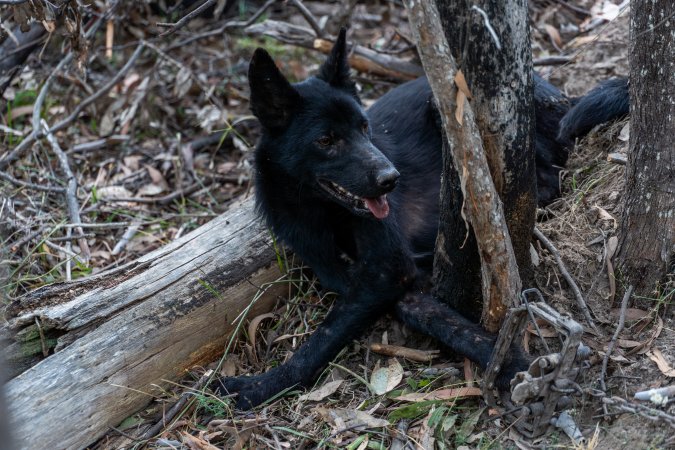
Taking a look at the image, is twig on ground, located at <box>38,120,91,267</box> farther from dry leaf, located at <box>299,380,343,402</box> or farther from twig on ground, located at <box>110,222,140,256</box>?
dry leaf, located at <box>299,380,343,402</box>

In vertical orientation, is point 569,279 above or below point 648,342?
above

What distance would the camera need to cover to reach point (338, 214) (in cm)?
433

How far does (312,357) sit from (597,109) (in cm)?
239

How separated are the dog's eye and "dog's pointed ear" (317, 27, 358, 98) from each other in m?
0.44

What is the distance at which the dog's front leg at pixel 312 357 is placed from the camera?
156 inches

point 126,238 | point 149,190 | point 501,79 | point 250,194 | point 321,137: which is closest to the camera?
point 501,79

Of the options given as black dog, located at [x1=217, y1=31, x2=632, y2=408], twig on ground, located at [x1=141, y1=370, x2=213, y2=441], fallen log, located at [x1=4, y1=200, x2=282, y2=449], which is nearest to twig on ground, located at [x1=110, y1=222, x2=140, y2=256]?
fallen log, located at [x1=4, y1=200, x2=282, y2=449]

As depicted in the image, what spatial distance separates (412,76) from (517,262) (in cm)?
307

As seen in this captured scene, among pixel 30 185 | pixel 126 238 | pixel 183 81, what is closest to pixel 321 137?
pixel 126 238

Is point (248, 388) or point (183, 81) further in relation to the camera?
point (183, 81)

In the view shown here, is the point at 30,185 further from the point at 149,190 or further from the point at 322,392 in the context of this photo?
the point at 322,392

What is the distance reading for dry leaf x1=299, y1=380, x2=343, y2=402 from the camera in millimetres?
3895

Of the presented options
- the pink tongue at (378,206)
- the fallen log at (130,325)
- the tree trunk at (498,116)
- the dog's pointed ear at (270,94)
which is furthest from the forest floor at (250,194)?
the dog's pointed ear at (270,94)

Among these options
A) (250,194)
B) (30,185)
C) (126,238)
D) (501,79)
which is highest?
→ (501,79)
